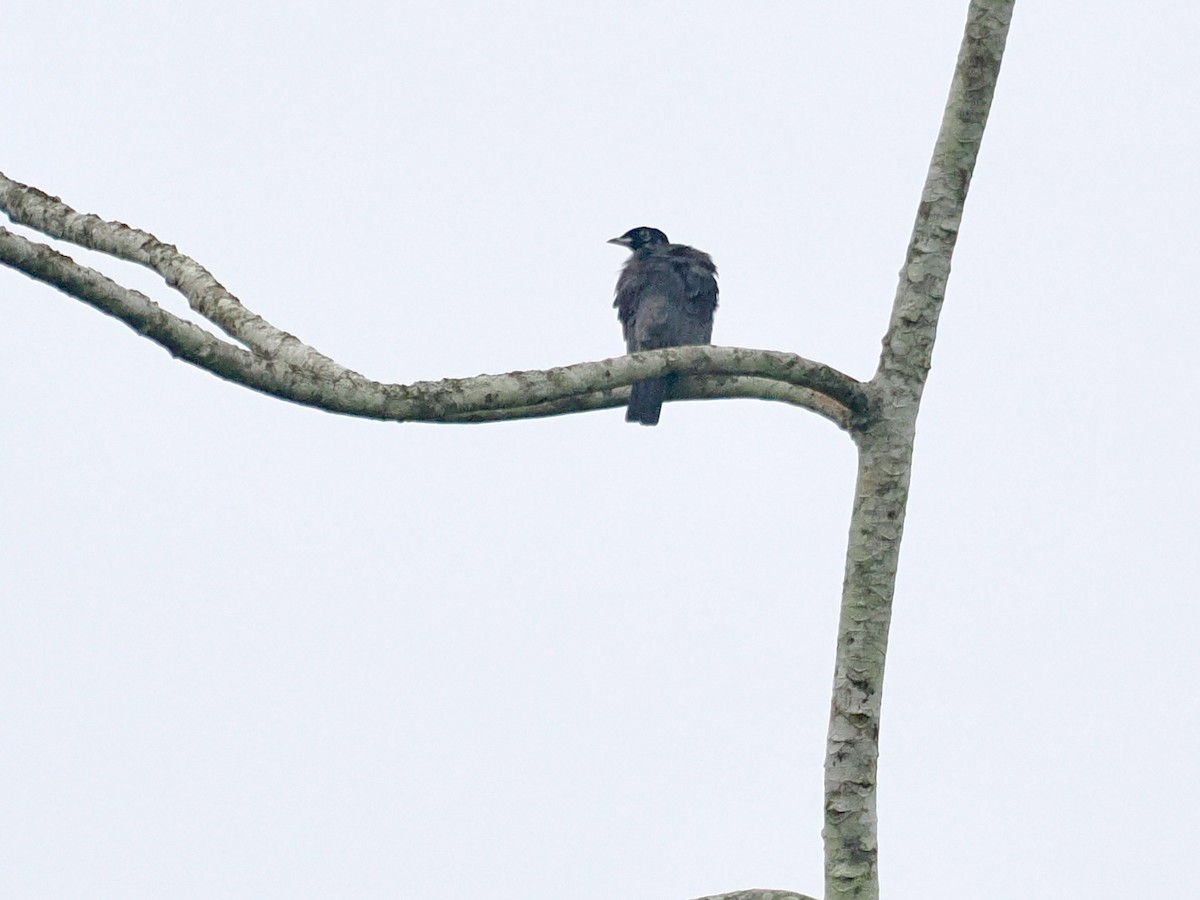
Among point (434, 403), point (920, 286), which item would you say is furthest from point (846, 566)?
point (434, 403)

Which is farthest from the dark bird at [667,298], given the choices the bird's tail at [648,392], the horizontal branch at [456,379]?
the horizontal branch at [456,379]

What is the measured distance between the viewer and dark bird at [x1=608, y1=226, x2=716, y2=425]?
388 inches

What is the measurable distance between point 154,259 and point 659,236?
5950mm

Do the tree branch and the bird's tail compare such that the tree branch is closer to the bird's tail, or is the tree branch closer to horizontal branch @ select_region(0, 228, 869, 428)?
horizontal branch @ select_region(0, 228, 869, 428)

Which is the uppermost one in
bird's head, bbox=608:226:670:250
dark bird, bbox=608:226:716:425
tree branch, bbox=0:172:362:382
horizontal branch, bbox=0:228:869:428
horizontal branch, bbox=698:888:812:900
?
bird's head, bbox=608:226:670:250

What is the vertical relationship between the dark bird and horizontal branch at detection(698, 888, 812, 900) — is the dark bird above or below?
above

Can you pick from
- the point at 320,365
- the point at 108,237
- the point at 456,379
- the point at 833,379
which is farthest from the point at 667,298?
the point at 320,365

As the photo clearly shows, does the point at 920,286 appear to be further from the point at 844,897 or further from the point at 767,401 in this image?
the point at 844,897

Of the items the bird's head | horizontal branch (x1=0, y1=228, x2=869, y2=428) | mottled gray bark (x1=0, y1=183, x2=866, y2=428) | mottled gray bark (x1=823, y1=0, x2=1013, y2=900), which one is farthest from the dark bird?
mottled gray bark (x1=823, y1=0, x2=1013, y2=900)

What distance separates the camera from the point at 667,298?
9914mm

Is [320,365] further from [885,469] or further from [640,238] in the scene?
[640,238]

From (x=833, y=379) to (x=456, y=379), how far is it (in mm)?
1244

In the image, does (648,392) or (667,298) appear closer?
(648,392)

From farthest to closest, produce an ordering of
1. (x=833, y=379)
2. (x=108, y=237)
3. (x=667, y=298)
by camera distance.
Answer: (x=667, y=298) < (x=108, y=237) < (x=833, y=379)
